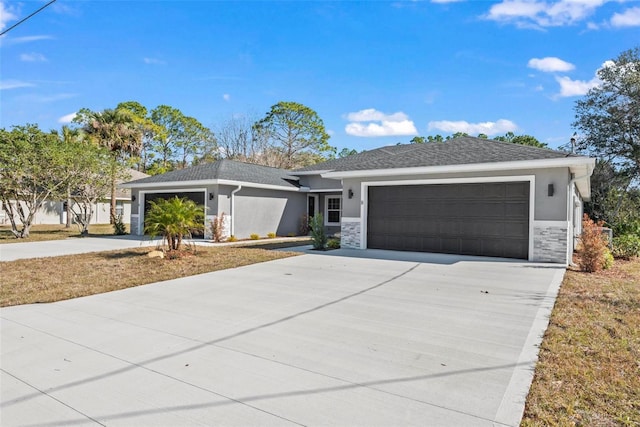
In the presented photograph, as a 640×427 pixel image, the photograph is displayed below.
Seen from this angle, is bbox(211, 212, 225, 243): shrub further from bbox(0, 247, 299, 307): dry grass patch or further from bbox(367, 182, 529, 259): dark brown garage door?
bbox(367, 182, 529, 259): dark brown garage door

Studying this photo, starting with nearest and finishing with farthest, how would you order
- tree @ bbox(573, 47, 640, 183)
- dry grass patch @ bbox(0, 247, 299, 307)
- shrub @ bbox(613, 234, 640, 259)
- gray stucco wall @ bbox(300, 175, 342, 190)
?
dry grass patch @ bbox(0, 247, 299, 307) → shrub @ bbox(613, 234, 640, 259) → gray stucco wall @ bbox(300, 175, 342, 190) → tree @ bbox(573, 47, 640, 183)

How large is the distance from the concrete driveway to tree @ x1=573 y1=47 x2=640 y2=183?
62.6ft

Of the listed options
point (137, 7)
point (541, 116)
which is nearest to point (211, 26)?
point (137, 7)

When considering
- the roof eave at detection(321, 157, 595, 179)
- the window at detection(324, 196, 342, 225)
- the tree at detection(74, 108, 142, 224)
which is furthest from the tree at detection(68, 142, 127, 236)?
the roof eave at detection(321, 157, 595, 179)

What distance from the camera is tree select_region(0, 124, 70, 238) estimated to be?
655 inches

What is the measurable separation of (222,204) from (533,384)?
48.1 ft

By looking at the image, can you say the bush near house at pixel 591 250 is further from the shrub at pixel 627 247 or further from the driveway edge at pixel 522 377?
the shrub at pixel 627 247

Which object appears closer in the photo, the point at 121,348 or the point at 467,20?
the point at 121,348

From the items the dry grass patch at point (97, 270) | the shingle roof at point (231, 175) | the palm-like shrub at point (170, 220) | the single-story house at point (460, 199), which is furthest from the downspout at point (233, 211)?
the palm-like shrub at point (170, 220)

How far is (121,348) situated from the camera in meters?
4.12

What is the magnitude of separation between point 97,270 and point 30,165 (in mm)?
11440

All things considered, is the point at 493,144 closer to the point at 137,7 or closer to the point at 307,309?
the point at 307,309

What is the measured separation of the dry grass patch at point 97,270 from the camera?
273 inches

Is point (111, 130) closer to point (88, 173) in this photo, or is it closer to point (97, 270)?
point (88, 173)
